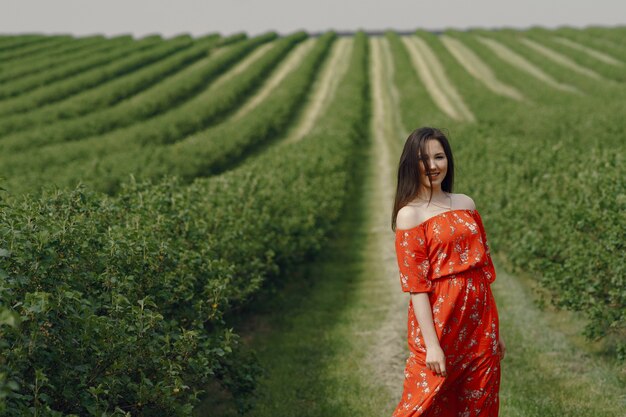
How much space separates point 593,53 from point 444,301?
53.5 m

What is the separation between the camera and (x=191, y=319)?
6434mm

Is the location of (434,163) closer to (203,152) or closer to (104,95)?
(203,152)

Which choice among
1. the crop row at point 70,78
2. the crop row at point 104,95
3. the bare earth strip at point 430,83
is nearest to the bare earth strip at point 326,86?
the bare earth strip at point 430,83

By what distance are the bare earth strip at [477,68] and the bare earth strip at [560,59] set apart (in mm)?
5251

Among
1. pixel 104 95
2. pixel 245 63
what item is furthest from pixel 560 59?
pixel 104 95

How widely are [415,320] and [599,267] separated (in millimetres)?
4622

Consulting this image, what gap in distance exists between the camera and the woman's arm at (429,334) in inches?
159

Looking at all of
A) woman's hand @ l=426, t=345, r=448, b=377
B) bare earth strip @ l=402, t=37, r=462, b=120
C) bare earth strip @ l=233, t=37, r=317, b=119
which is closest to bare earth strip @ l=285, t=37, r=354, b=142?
bare earth strip @ l=233, t=37, r=317, b=119

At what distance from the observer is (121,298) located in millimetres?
4527

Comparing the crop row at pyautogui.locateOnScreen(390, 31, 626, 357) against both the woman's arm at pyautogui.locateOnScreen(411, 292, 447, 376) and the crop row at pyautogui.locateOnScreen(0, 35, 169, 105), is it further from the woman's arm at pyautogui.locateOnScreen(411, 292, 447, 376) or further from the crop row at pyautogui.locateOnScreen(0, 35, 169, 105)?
the crop row at pyautogui.locateOnScreen(0, 35, 169, 105)

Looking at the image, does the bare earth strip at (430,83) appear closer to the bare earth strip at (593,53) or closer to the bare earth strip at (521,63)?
the bare earth strip at (521,63)

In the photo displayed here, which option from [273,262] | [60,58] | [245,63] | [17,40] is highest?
[17,40]

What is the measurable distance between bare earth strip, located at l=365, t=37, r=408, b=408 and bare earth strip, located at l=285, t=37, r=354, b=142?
3658mm

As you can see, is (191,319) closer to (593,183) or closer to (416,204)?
(416,204)
